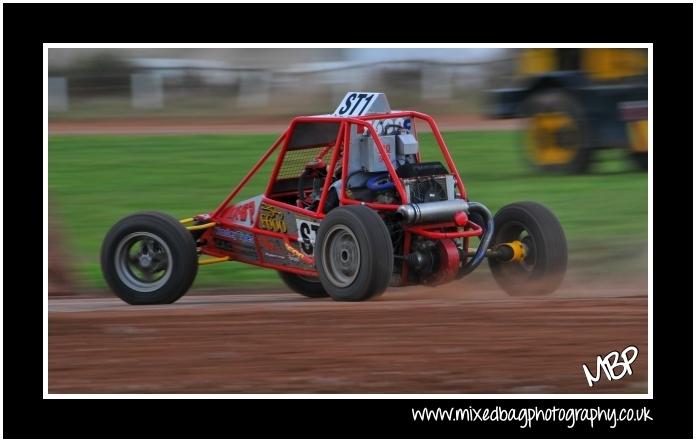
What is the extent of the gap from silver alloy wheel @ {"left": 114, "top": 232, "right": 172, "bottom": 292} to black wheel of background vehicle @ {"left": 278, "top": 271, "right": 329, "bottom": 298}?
1.43 metres

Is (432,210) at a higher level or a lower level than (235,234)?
higher

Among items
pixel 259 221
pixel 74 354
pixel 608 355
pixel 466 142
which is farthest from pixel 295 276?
pixel 466 142

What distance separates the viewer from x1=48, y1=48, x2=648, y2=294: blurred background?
16.0 metres

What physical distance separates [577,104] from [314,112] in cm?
587

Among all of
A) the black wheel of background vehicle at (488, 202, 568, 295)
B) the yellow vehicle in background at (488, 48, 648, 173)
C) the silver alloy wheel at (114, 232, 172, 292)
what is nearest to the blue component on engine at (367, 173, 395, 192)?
the black wheel of background vehicle at (488, 202, 568, 295)

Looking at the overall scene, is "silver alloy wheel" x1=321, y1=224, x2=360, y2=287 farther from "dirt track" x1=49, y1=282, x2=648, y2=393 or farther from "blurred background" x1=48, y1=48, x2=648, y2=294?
"blurred background" x1=48, y1=48, x2=648, y2=294

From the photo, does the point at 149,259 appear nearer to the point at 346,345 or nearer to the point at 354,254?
the point at 354,254

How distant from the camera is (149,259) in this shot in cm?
1186

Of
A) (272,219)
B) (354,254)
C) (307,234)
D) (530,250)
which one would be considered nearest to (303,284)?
(272,219)

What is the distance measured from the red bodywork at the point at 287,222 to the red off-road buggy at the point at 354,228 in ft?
0.04

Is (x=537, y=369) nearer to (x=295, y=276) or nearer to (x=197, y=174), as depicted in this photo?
(x=295, y=276)

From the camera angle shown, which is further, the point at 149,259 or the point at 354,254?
the point at 149,259

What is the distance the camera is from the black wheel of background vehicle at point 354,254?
34.4 ft

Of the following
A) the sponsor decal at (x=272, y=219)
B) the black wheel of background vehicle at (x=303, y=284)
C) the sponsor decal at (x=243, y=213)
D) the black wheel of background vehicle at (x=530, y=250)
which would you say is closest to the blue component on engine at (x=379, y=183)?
the sponsor decal at (x=272, y=219)
